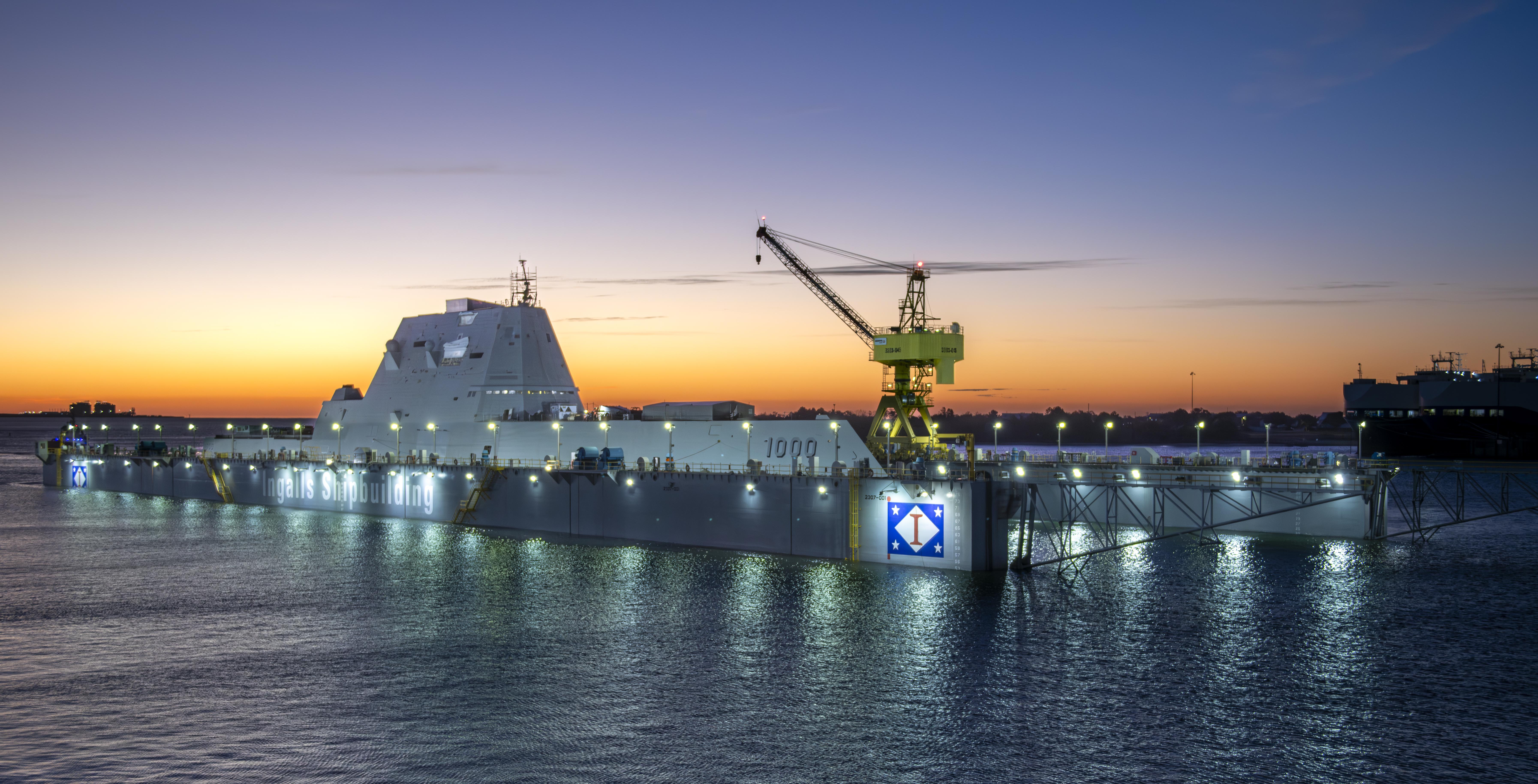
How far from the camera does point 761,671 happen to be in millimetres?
27953

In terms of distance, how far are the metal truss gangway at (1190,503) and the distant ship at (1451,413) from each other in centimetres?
5886

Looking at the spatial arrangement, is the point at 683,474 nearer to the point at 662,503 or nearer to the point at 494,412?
the point at 662,503

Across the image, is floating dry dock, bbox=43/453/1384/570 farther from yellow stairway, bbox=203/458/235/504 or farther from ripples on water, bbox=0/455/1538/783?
→ yellow stairway, bbox=203/458/235/504

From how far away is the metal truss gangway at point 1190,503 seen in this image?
43125 mm

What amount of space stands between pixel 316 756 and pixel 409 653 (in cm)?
864

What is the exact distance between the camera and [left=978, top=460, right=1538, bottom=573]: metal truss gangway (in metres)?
43.1

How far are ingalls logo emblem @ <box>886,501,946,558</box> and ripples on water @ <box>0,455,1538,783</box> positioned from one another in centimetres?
115

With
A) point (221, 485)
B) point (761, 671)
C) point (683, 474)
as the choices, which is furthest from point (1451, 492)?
point (221, 485)

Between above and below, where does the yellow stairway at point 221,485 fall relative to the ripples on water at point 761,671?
above

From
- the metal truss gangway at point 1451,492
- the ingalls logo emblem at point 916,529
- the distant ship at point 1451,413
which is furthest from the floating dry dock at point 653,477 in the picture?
the distant ship at point 1451,413

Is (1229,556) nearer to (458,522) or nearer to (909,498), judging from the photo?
(909,498)

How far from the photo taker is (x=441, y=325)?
75062 millimetres

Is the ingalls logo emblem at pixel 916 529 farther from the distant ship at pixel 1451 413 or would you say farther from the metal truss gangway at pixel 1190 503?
the distant ship at pixel 1451 413

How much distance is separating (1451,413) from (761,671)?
120 meters
